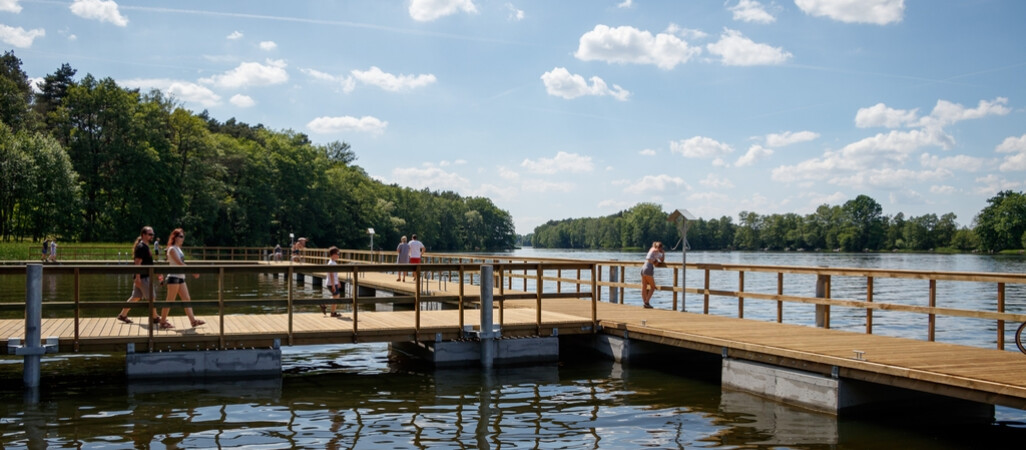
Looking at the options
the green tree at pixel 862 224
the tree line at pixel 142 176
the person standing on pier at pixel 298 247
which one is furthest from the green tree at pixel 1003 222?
the person standing on pier at pixel 298 247

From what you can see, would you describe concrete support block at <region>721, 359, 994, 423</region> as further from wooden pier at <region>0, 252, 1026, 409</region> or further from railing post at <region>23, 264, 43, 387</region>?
railing post at <region>23, 264, 43, 387</region>

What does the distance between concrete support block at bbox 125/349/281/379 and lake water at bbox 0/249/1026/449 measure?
8.9 inches

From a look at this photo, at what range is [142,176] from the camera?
67.2 m

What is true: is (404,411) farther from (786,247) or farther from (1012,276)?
(786,247)

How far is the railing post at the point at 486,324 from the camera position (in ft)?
44.2

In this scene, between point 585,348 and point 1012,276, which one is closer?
point 1012,276

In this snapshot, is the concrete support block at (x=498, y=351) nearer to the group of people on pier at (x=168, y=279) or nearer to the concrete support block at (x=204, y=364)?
the concrete support block at (x=204, y=364)

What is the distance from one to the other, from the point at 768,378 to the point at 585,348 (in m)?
4.95

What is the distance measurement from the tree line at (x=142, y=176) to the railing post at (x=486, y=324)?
57.1m

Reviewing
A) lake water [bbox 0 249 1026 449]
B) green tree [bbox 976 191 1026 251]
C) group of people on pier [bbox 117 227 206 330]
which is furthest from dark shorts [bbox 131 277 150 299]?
green tree [bbox 976 191 1026 251]

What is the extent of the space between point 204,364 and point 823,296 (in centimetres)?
987

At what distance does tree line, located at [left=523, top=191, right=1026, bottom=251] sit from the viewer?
125m

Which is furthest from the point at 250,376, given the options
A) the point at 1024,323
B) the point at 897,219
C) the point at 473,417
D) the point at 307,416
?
the point at 897,219

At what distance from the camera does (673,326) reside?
1389 centimetres
